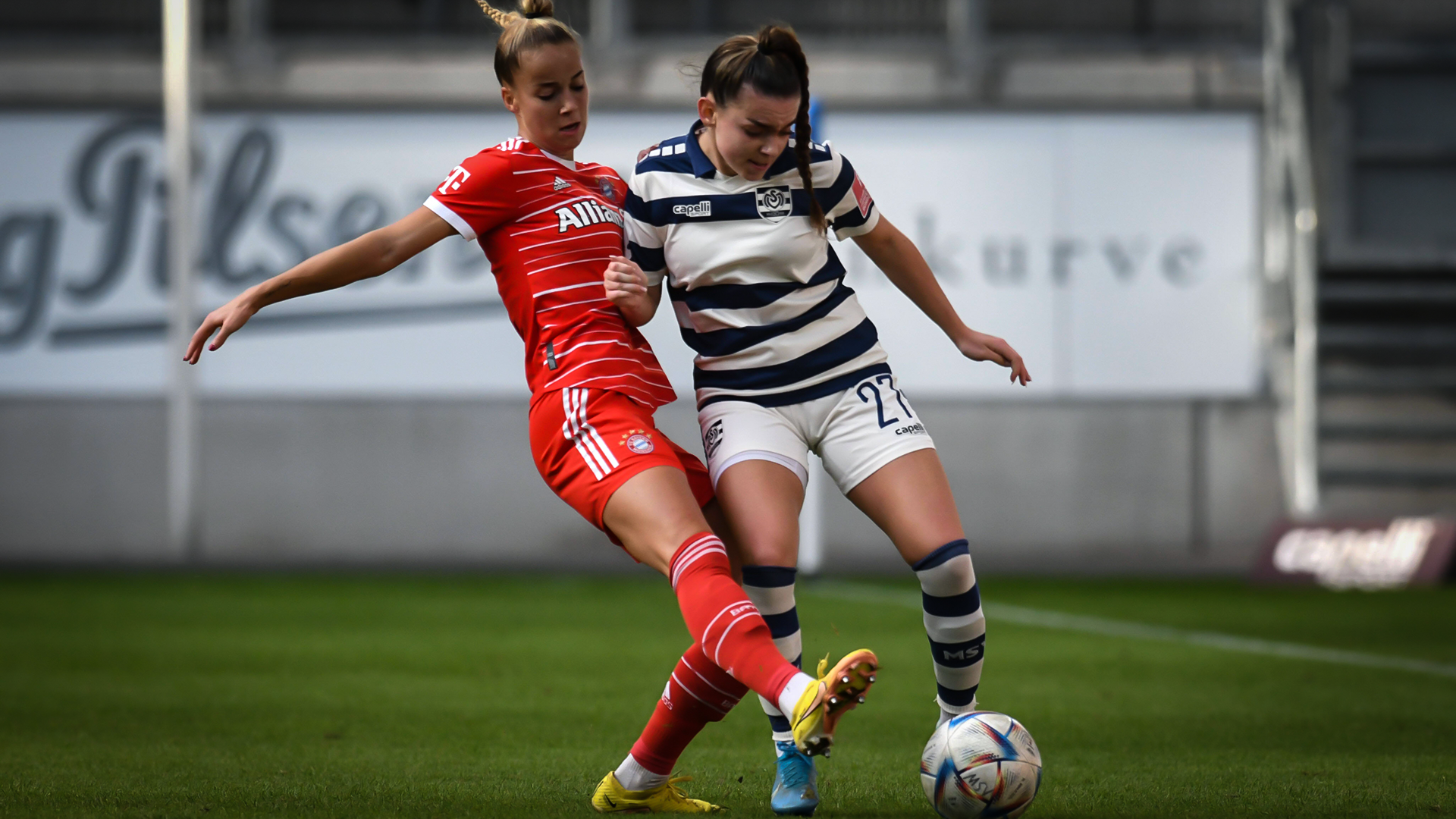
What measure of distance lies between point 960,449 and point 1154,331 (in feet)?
6.32

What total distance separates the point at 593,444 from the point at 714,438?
1.13ft

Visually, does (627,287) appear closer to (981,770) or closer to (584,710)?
(981,770)

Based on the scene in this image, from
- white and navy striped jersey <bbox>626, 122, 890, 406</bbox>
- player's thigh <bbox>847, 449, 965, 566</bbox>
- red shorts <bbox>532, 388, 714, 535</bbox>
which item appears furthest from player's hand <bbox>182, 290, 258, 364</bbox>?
player's thigh <bbox>847, 449, 965, 566</bbox>

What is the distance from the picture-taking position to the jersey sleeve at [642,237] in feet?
11.5

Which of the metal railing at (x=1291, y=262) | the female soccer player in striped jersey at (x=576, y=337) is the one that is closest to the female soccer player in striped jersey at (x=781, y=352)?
the female soccer player in striped jersey at (x=576, y=337)

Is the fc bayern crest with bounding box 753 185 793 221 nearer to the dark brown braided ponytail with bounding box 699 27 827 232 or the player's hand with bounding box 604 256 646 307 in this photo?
the dark brown braided ponytail with bounding box 699 27 827 232

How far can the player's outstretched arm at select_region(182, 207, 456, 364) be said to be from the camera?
3131 millimetres

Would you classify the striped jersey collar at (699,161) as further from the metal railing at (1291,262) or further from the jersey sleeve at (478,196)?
the metal railing at (1291,262)

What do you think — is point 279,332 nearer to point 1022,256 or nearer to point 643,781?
point 1022,256

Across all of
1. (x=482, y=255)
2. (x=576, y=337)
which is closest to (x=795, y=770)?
(x=576, y=337)

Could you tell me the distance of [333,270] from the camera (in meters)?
3.20

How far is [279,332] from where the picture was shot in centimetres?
1338

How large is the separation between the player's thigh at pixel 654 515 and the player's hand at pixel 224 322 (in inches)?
32.1

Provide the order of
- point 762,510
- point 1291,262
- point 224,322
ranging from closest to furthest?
1. point 224,322
2. point 762,510
3. point 1291,262
